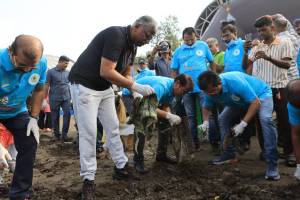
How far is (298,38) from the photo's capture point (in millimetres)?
5277

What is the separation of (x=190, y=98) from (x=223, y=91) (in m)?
1.48

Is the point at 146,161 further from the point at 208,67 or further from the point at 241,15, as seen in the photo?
the point at 241,15

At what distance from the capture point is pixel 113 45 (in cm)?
333

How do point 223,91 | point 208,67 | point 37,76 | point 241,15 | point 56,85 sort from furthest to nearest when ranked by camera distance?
point 241,15 → point 56,85 → point 208,67 → point 223,91 → point 37,76

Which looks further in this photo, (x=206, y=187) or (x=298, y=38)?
(x=298, y=38)

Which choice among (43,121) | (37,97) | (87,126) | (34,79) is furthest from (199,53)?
(43,121)

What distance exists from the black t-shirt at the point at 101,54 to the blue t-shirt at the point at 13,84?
1.64 feet

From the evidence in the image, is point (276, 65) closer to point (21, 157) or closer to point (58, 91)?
point (21, 157)

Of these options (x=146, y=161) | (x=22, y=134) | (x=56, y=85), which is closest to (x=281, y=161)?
(x=146, y=161)

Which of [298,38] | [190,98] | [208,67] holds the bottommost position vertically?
[190,98]

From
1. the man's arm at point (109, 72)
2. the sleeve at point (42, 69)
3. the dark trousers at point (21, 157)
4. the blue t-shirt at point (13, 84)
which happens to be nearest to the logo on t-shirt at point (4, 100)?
the blue t-shirt at point (13, 84)

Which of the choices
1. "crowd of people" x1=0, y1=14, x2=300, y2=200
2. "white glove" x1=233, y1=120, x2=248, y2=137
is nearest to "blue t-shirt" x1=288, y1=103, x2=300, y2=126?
"crowd of people" x1=0, y1=14, x2=300, y2=200

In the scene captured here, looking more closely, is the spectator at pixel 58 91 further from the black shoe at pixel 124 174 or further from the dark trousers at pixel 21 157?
the dark trousers at pixel 21 157

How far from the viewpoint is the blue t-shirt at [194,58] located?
5.48 meters
